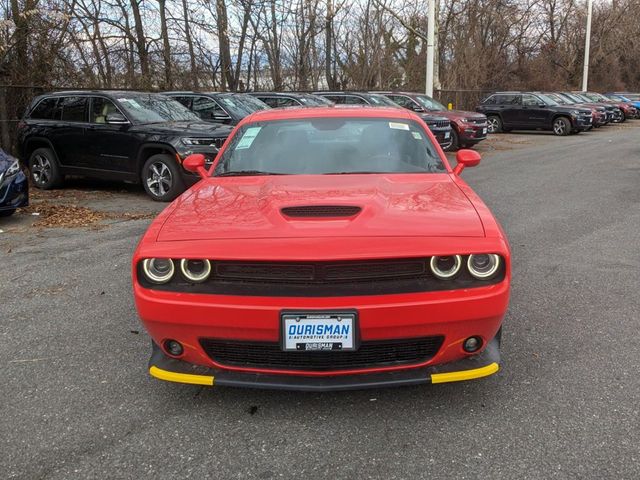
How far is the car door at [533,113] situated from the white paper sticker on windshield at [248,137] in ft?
72.4

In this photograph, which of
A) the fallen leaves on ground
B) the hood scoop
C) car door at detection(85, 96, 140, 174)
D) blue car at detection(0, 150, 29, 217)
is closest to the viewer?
the hood scoop

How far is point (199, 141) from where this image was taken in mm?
9016

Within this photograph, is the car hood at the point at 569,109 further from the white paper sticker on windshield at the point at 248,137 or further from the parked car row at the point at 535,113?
the white paper sticker on windshield at the point at 248,137

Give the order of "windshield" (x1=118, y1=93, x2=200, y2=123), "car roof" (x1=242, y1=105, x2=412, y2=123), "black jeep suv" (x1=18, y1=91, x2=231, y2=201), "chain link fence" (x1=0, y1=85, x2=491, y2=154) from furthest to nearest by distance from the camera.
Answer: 1. "chain link fence" (x1=0, y1=85, x2=491, y2=154)
2. "windshield" (x1=118, y1=93, x2=200, y2=123)
3. "black jeep suv" (x1=18, y1=91, x2=231, y2=201)
4. "car roof" (x1=242, y1=105, x2=412, y2=123)

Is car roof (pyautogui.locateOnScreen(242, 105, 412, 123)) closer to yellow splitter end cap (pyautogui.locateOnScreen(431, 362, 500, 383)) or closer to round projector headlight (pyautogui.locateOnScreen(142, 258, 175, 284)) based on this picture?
round projector headlight (pyautogui.locateOnScreen(142, 258, 175, 284))

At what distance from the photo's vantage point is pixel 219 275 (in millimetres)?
2775

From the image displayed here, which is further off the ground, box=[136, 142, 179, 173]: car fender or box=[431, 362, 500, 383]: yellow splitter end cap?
box=[136, 142, 179, 173]: car fender

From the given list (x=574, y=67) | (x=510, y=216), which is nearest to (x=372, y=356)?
(x=510, y=216)

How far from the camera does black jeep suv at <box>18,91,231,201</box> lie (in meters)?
9.02

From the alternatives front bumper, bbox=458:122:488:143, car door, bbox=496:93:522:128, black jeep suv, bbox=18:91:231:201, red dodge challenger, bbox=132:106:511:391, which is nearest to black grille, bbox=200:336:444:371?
red dodge challenger, bbox=132:106:511:391

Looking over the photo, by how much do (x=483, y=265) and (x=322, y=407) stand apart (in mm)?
1112

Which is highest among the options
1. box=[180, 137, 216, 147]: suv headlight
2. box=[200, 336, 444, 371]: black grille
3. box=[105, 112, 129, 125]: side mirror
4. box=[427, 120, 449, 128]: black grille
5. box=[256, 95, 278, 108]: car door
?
box=[256, 95, 278, 108]: car door

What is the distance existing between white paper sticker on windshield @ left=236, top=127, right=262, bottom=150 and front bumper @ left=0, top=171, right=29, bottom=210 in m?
4.57

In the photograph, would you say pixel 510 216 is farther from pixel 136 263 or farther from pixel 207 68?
pixel 207 68
